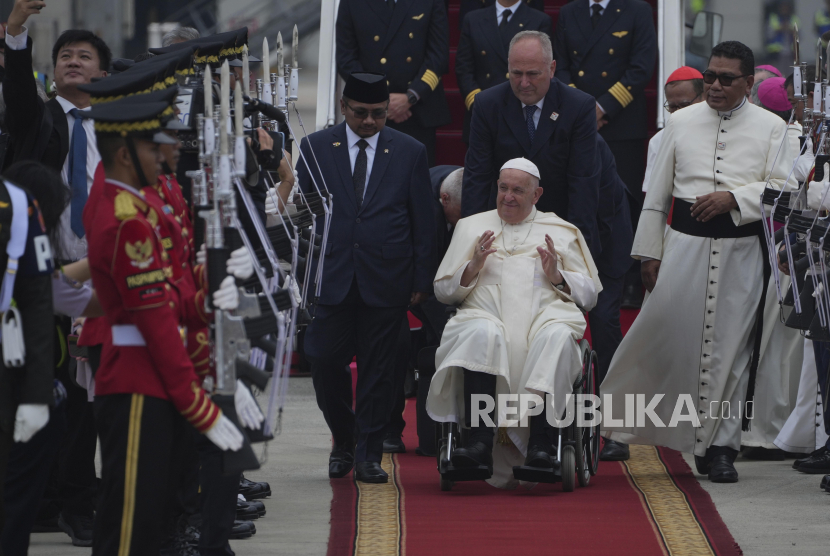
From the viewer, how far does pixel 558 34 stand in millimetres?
8242

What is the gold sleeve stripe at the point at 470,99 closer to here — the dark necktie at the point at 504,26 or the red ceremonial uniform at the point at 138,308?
the dark necktie at the point at 504,26

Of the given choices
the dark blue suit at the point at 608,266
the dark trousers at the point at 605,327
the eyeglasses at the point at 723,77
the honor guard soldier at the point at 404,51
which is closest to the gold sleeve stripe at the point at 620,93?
the honor guard soldier at the point at 404,51

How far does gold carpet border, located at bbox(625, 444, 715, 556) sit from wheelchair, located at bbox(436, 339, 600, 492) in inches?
12.2

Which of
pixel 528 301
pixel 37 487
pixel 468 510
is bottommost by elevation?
pixel 468 510

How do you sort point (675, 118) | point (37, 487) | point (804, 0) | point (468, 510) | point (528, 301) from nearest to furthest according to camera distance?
point (37, 487) → point (468, 510) → point (528, 301) → point (675, 118) → point (804, 0)

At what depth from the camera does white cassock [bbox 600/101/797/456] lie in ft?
19.6

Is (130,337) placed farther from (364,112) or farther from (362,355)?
(364,112)

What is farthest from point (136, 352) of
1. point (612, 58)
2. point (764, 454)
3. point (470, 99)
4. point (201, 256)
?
point (612, 58)

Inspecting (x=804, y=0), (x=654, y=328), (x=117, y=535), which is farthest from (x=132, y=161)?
(x=804, y=0)

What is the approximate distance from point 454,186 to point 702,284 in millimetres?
1353

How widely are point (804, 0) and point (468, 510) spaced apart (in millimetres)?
10292

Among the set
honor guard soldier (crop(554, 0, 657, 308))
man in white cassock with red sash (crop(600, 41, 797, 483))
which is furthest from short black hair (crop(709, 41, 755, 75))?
honor guard soldier (crop(554, 0, 657, 308))

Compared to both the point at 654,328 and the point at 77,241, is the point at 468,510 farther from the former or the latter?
the point at 77,241

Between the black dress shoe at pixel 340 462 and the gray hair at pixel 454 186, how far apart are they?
1.39 m
